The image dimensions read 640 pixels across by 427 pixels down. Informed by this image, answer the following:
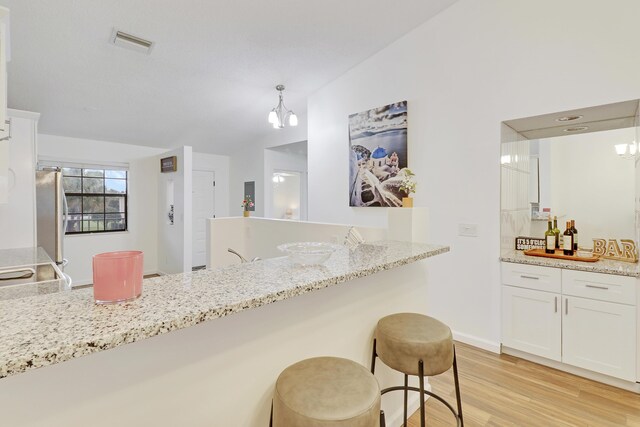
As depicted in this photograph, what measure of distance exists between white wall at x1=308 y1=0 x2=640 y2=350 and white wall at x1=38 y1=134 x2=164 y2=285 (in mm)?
4391

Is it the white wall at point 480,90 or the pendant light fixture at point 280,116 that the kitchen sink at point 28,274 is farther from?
the white wall at point 480,90

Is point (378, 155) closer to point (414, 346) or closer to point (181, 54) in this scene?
point (181, 54)

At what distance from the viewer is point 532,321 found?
2553 mm

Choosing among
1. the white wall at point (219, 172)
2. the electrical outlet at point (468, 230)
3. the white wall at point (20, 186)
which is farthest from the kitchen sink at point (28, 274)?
the white wall at point (219, 172)

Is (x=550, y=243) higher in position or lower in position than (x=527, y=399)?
higher

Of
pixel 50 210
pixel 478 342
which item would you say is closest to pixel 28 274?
pixel 50 210

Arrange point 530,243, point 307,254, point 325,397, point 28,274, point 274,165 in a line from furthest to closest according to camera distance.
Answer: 1. point 274,165
2. point 530,243
3. point 28,274
4. point 307,254
5. point 325,397

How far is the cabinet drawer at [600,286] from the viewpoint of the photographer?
7.04ft

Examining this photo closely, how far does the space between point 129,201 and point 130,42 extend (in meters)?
3.41

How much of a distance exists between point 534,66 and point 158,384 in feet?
10.8

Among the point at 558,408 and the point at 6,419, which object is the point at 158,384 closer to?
the point at 6,419

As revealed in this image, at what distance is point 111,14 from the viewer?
8.60 ft

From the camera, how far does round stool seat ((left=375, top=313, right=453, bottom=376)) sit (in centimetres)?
138

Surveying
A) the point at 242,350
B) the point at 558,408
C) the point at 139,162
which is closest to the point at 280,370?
the point at 242,350
